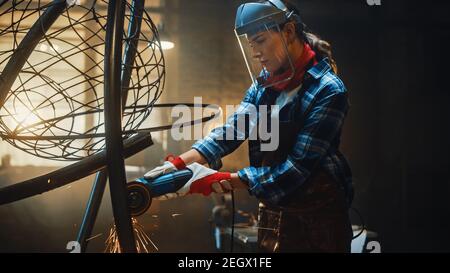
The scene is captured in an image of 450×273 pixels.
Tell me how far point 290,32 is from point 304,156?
396 millimetres

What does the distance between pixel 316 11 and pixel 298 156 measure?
1.93m

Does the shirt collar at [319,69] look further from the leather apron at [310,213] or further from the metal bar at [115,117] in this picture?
the metal bar at [115,117]

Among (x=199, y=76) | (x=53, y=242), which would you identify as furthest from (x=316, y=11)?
(x=53, y=242)

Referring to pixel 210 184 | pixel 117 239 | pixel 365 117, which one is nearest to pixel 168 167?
pixel 210 184

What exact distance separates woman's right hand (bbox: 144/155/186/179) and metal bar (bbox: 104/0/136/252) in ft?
1.44

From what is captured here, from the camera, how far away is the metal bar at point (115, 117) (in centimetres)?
86

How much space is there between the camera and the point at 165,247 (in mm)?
3061

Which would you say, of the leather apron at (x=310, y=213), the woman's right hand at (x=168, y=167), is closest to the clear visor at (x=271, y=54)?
the leather apron at (x=310, y=213)

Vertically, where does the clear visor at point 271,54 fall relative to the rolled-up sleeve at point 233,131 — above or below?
above

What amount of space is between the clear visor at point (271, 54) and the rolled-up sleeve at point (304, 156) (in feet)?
0.48

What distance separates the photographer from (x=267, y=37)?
1.60 meters

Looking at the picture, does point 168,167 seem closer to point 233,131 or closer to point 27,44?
point 233,131
